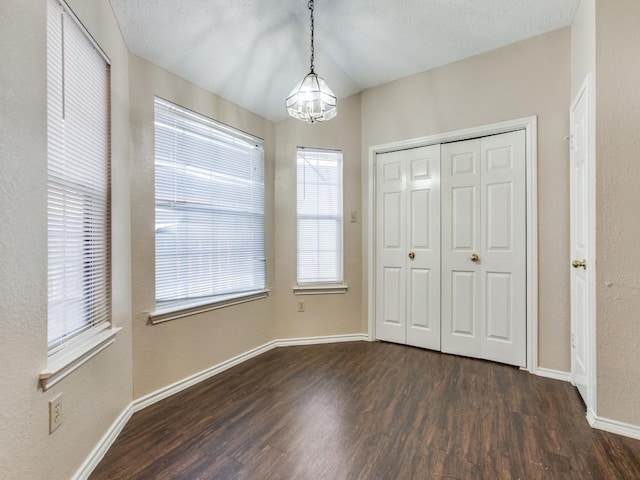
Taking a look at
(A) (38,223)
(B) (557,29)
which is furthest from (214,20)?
(B) (557,29)

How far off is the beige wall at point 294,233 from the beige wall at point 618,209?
6.56 ft

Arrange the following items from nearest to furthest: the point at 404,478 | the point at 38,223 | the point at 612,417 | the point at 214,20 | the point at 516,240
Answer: the point at 38,223 → the point at 404,478 → the point at 612,417 → the point at 214,20 → the point at 516,240

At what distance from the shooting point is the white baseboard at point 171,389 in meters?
1.51

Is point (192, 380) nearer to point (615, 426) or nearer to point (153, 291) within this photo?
point (153, 291)

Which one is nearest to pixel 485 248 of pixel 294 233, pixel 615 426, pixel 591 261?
pixel 591 261

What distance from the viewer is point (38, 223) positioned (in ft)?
3.89

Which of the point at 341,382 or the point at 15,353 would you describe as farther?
the point at 341,382

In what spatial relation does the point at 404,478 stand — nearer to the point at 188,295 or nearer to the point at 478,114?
the point at 188,295

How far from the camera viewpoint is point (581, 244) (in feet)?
6.90

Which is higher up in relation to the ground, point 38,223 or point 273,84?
point 273,84

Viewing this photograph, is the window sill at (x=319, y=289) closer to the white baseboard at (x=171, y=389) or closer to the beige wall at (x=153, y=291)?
the white baseboard at (x=171, y=389)

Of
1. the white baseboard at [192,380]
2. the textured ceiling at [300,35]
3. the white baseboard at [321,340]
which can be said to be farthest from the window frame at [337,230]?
the white baseboard at [192,380]

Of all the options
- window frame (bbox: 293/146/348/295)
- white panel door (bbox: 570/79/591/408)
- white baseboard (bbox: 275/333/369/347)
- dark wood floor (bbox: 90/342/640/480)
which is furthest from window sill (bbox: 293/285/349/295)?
white panel door (bbox: 570/79/591/408)

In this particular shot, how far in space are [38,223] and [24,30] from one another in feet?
2.29
